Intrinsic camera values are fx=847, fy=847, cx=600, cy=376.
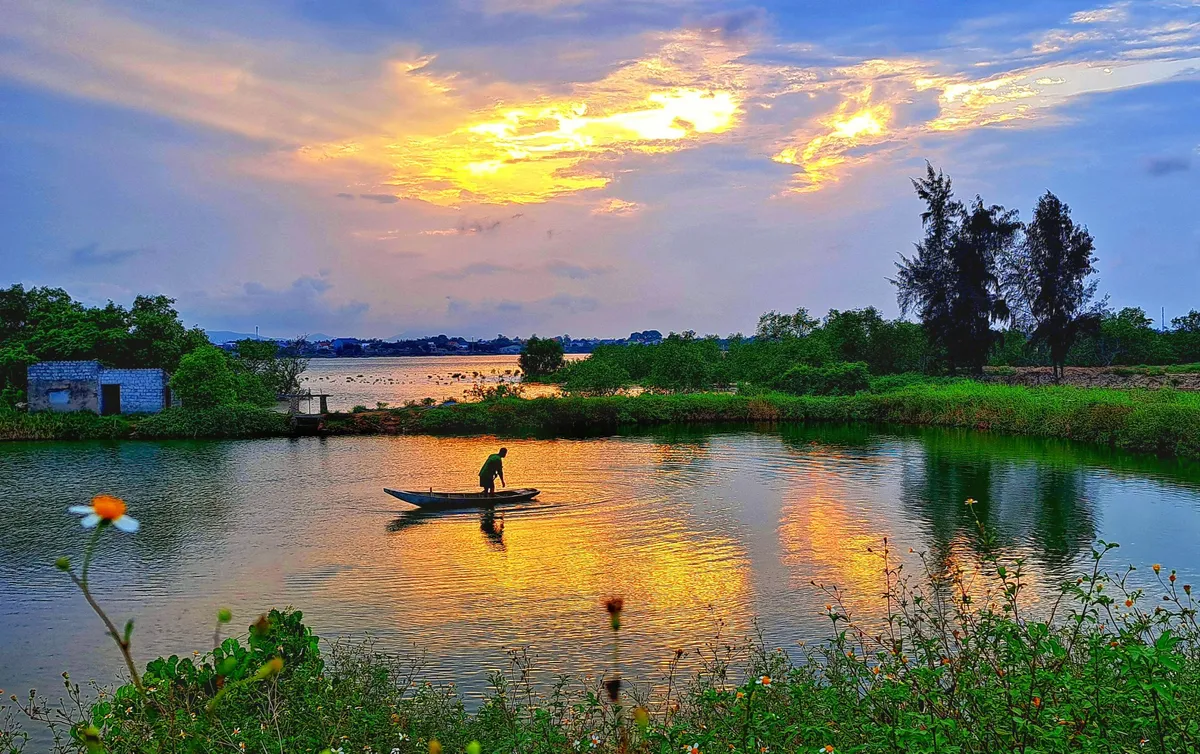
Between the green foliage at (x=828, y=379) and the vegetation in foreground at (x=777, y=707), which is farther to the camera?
the green foliage at (x=828, y=379)

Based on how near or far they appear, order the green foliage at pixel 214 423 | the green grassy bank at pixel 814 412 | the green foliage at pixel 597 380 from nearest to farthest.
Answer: the green grassy bank at pixel 814 412 → the green foliage at pixel 214 423 → the green foliage at pixel 597 380

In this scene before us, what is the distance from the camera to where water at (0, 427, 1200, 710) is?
1016cm

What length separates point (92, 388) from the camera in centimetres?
3481

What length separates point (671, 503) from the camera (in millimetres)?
18672

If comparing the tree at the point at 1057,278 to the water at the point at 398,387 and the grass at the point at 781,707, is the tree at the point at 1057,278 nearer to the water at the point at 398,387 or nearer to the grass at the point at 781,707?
the water at the point at 398,387

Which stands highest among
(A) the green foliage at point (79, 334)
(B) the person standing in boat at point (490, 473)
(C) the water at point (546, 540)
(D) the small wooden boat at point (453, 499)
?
(A) the green foliage at point (79, 334)

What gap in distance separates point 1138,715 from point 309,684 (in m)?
5.20

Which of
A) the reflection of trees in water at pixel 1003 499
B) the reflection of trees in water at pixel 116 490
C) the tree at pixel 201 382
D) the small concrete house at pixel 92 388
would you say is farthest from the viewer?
the small concrete house at pixel 92 388

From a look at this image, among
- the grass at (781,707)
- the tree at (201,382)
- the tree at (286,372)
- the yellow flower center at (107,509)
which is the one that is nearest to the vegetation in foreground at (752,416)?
the tree at (201,382)

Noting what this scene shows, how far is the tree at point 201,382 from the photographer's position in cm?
3384

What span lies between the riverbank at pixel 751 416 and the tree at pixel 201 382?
602mm

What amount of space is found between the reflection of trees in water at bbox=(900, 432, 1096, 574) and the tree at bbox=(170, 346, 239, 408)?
26.1 metres

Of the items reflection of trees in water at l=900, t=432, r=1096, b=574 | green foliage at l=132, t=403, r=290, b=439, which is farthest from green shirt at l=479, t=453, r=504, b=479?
green foliage at l=132, t=403, r=290, b=439

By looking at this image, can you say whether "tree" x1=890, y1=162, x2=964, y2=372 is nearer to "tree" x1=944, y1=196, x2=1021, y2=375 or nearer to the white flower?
"tree" x1=944, y1=196, x2=1021, y2=375
